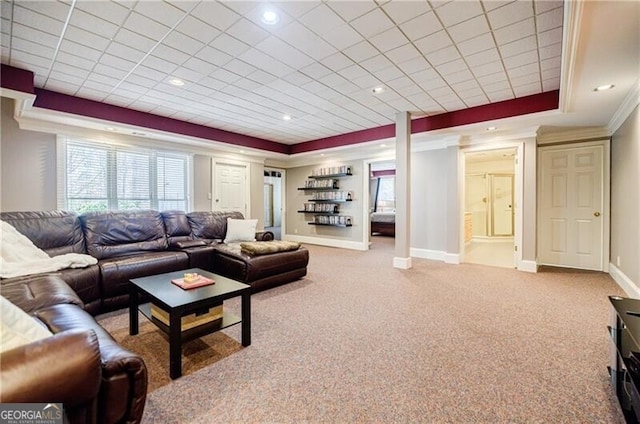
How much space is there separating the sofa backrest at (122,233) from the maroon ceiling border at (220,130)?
1.55m

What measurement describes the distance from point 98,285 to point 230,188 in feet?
12.9

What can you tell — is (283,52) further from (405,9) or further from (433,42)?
(433,42)

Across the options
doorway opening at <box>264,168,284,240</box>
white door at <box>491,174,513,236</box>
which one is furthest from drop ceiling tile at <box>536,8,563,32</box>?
doorway opening at <box>264,168,284,240</box>

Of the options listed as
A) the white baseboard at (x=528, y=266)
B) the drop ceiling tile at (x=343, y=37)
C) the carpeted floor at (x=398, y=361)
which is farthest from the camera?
the white baseboard at (x=528, y=266)

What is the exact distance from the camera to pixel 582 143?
4594 millimetres

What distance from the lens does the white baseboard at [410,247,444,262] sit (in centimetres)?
539

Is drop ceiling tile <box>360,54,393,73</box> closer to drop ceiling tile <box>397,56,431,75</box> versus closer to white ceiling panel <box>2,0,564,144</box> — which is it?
white ceiling panel <box>2,0,564,144</box>

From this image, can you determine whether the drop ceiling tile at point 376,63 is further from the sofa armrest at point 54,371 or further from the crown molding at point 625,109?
the sofa armrest at point 54,371

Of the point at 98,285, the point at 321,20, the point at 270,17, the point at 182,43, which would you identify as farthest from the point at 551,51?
the point at 98,285

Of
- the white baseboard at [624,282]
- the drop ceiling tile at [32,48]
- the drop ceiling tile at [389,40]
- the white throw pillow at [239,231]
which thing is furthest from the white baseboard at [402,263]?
the drop ceiling tile at [32,48]

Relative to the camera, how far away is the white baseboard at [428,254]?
5394 millimetres

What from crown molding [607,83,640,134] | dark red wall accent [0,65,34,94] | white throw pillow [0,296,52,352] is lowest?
white throw pillow [0,296,52,352]

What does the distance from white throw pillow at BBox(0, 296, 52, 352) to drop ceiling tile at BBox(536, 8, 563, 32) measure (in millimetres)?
3516

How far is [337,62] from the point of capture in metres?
3.01
